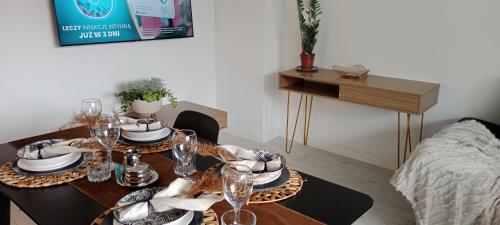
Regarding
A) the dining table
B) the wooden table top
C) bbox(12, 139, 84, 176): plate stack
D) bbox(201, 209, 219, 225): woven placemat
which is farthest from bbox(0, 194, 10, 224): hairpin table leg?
the wooden table top

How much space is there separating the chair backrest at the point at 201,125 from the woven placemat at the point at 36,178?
2.17 ft

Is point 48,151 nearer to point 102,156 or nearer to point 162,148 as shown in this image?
point 102,156

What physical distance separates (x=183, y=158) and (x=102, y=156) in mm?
301

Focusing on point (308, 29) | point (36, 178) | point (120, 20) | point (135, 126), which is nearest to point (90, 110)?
point (135, 126)

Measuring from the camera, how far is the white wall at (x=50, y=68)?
2.44 meters

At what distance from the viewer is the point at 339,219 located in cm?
105

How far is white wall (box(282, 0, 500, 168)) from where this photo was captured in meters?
2.51

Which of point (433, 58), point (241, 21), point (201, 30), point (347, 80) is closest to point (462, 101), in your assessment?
point (433, 58)

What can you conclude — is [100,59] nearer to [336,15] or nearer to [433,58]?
[336,15]

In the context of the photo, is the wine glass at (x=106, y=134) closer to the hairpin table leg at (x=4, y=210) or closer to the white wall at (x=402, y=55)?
the hairpin table leg at (x=4, y=210)

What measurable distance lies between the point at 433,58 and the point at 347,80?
606mm

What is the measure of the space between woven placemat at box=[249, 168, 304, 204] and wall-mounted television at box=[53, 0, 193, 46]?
2071mm

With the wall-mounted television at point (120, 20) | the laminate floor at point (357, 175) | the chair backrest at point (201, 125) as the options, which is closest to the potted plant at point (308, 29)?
the laminate floor at point (357, 175)

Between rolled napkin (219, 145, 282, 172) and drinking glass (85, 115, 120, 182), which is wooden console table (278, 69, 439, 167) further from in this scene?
drinking glass (85, 115, 120, 182)
